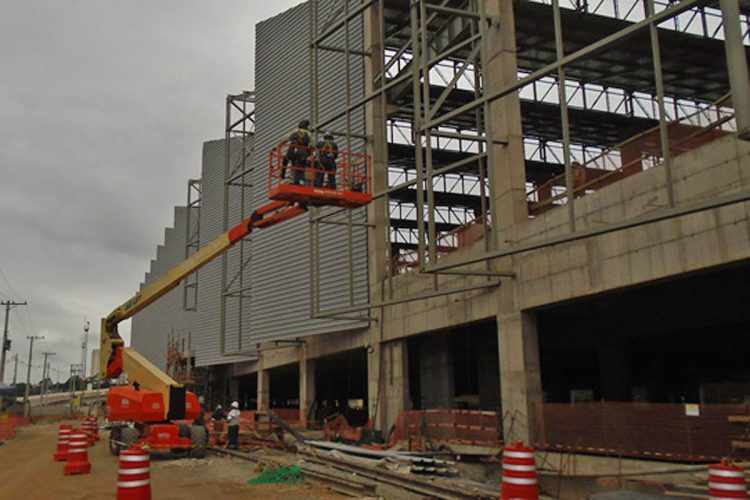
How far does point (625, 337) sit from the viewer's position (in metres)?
26.6

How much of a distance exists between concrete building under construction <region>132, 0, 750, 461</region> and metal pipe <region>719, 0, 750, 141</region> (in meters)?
0.03

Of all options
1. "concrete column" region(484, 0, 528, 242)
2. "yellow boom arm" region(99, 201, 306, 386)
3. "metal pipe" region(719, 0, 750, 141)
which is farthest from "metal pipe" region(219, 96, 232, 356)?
"metal pipe" region(719, 0, 750, 141)

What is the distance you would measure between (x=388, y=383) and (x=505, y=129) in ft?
37.7

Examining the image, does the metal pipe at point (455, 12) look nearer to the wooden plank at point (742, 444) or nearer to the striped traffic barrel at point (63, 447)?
the wooden plank at point (742, 444)

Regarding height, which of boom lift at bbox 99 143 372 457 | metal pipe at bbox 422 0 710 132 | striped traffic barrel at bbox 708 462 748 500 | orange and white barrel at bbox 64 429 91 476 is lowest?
orange and white barrel at bbox 64 429 91 476

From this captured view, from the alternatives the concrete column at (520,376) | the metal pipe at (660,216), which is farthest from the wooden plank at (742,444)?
the concrete column at (520,376)

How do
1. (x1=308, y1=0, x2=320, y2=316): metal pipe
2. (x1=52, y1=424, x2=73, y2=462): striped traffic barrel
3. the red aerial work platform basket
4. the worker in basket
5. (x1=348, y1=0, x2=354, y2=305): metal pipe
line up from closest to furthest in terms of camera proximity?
1. the red aerial work platform basket
2. the worker in basket
3. (x1=52, y1=424, x2=73, y2=462): striped traffic barrel
4. (x1=348, y1=0, x2=354, y2=305): metal pipe
5. (x1=308, y1=0, x2=320, y2=316): metal pipe

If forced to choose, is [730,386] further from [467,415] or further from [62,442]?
[62,442]

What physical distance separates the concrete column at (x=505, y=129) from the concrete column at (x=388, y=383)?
26.6 ft

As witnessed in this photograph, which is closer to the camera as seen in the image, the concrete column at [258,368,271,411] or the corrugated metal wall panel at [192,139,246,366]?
the concrete column at [258,368,271,411]

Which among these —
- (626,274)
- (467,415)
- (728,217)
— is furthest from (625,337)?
(728,217)

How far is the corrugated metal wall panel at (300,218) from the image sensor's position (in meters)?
31.0

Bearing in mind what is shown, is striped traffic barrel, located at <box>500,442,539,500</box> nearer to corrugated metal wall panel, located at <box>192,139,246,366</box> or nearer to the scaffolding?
the scaffolding

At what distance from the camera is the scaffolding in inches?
595
